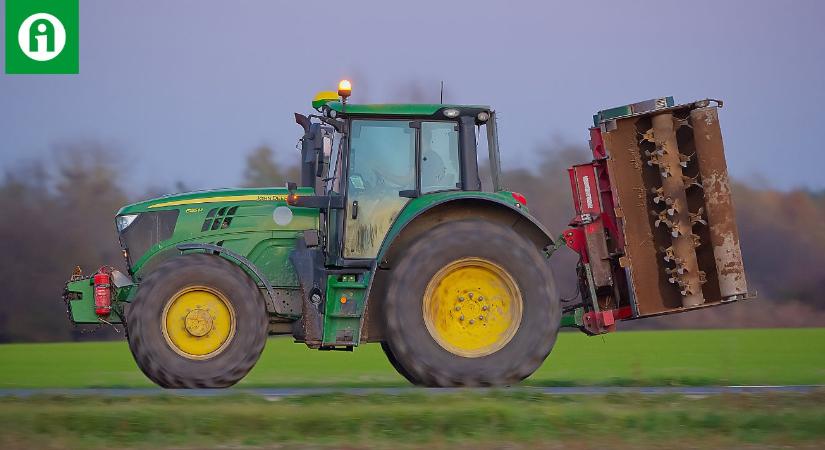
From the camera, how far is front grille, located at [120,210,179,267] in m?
11.0

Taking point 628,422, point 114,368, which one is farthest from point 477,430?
point 114,368

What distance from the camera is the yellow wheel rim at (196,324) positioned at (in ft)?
33.4

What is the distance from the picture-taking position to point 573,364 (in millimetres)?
13727

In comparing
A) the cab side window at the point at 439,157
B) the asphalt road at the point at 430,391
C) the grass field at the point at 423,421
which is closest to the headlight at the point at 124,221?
the asphalt road at the point at 430,391

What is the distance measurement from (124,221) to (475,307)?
340cm

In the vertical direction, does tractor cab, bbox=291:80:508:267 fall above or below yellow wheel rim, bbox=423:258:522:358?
above

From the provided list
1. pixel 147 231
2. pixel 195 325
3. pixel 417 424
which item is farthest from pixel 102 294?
pixel 417 424

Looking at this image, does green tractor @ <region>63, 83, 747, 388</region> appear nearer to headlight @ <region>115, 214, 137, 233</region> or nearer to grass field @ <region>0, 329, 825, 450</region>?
headlight @ <region>115, 214, 137, 233</region>

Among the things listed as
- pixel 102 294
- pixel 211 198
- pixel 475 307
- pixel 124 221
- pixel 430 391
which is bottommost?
pixel 430 391

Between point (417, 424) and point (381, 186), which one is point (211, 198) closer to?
point (381, 186)

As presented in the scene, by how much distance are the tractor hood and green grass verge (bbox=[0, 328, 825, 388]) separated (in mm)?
1699

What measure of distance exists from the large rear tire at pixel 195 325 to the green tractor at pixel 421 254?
12mm

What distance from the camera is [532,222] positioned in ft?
34.1

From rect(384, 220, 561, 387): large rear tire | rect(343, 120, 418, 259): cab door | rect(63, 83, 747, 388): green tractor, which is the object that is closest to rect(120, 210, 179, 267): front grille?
rect(63, 83, 747, 388): green tractor
